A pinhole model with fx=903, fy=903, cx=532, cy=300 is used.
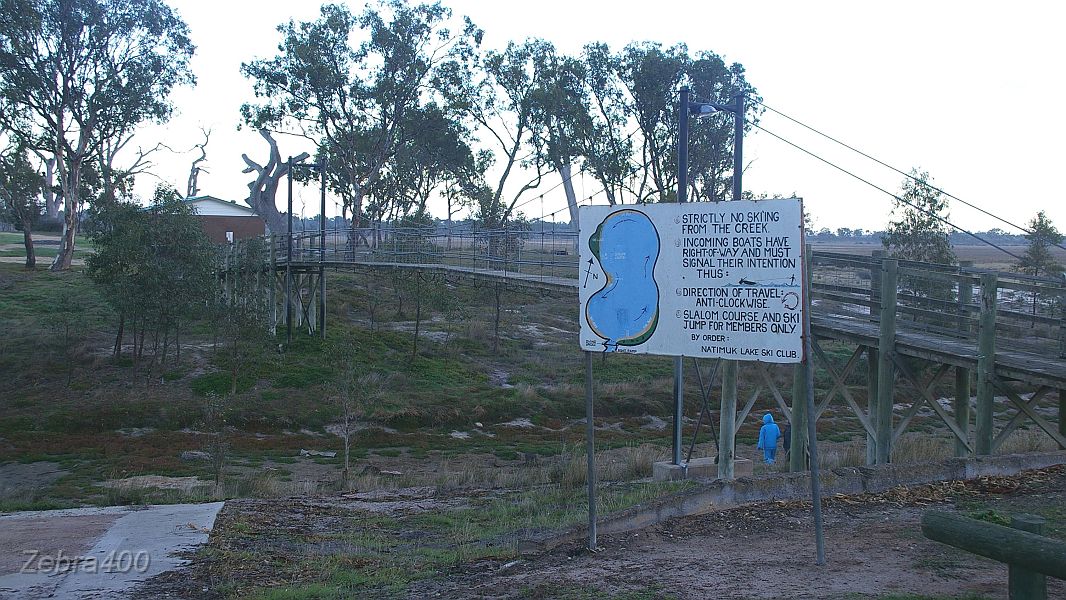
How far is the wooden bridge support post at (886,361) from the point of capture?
12.3m

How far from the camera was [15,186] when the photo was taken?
1889 inches

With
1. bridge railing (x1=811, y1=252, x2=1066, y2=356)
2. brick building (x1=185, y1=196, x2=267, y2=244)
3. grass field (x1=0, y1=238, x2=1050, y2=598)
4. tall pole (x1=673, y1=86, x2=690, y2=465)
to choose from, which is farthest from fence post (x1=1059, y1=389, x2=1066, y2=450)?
brick building (x1=185, y1=196, x2=267, y2=244)

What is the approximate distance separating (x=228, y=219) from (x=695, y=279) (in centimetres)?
5446

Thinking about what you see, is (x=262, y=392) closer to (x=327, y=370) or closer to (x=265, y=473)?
(x=327, y=370)

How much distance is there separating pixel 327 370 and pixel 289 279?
4.81 m

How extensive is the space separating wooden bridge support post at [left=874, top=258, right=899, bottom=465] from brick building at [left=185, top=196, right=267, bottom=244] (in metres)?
48.7

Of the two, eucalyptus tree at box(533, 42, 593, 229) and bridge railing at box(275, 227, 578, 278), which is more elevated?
eucalyptus tree at box(533, 42, 593, 229)

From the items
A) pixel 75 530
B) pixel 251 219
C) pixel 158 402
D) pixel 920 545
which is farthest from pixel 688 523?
pixel 251 219

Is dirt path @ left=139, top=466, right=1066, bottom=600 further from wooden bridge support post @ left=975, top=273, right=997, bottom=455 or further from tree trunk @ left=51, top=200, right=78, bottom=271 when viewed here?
tree trunk @ left=51, top=200, right=78, bottom=271

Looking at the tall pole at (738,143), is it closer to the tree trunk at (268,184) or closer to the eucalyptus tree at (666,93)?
the eucalyptus tree at (666,93)

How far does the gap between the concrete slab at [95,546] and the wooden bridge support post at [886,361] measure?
8908 millimetres

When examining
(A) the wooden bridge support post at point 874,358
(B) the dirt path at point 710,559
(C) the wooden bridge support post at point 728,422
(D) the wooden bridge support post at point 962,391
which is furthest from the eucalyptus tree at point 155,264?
(D) the wooden bridge support post at point 962,391

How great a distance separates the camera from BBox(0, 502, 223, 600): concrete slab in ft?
23.7

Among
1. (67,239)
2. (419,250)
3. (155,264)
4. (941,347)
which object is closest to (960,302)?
(941,347)
